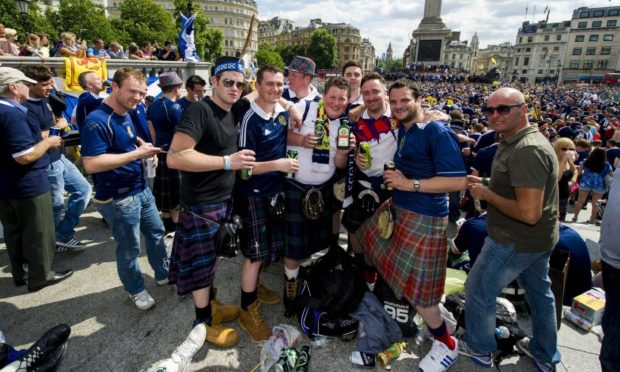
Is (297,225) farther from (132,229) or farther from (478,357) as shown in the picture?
(478,357)

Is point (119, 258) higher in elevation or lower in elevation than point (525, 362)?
higher

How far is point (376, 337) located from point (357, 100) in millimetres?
3492

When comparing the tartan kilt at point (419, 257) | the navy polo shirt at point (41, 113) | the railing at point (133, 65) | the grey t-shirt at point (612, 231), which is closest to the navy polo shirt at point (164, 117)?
the navy polo shirt at point (41, 113)

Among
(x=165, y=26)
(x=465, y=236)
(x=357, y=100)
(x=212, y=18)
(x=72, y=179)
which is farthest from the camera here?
(x=212, y=18)

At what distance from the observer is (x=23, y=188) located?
337cm

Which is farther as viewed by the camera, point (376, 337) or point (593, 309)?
point (593, 309)

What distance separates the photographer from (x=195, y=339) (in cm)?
276

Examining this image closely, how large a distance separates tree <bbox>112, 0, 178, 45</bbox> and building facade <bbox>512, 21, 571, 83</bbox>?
316ft

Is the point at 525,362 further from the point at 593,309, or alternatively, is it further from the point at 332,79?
the point at 332,79

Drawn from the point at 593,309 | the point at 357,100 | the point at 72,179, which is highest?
the point at 357,100

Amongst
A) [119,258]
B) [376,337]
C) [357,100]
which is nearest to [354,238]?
[376,337]

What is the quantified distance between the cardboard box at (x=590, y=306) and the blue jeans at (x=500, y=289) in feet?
3.22

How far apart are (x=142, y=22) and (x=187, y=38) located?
43.6 metres

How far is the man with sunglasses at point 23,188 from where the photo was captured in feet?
10.3
